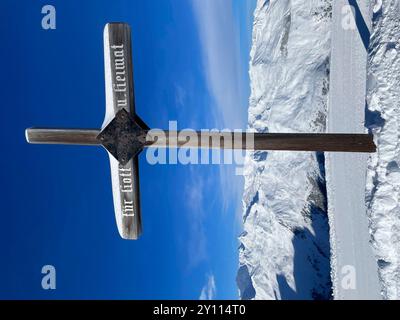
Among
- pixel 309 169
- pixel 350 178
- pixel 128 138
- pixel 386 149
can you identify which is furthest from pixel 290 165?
pixel 128 138

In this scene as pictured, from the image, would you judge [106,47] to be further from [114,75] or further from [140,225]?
[140,225]

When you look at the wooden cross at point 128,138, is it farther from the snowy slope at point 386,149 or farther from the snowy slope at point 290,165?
the snowy slope at point 290,165

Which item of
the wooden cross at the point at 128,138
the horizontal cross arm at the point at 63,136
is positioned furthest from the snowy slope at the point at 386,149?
the horizontal cross arm at the point at 63,136

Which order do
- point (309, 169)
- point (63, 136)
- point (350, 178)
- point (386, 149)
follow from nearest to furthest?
point (63, 136)
point (386, 149)
point (350, 178)
point (309, 169)

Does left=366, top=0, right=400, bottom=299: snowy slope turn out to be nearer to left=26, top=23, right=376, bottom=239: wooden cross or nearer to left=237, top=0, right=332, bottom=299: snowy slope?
left=26, top=23, right=376, bottom=239: wooden cross

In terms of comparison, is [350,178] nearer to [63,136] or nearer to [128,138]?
[128,138]
